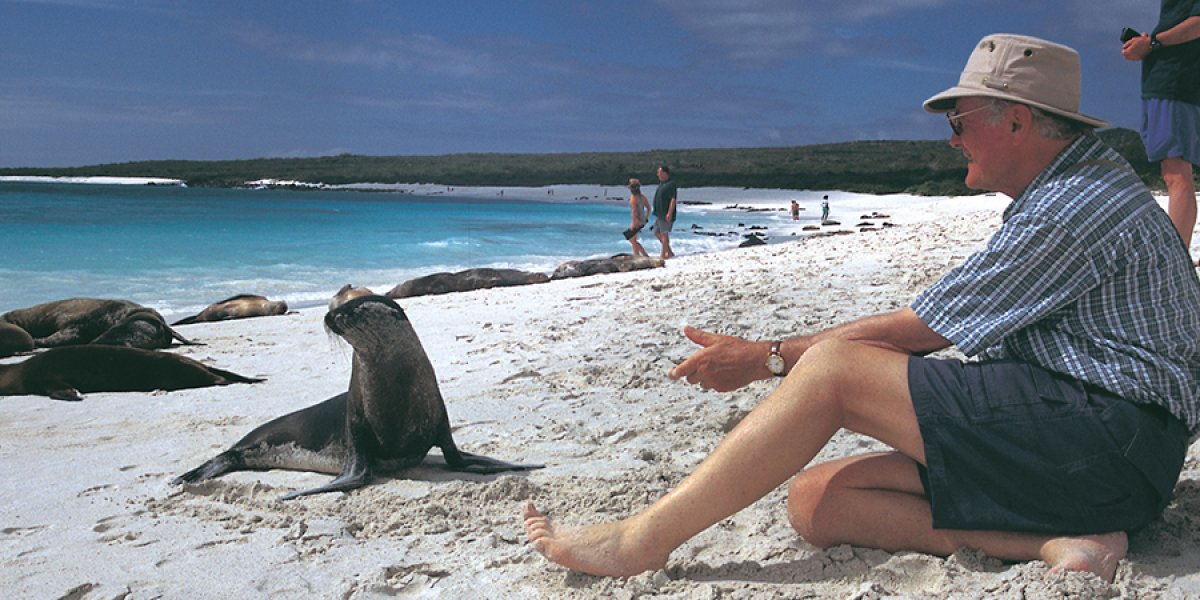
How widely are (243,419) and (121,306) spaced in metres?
5.27

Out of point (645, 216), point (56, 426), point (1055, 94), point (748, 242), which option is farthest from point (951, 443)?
point (748, 242)

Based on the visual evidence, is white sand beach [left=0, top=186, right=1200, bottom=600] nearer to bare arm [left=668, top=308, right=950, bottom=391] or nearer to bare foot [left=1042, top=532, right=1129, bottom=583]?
bare foot [left=1042, top=532, right=1129, bottom=583]

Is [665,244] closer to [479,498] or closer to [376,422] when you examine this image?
[376,422]

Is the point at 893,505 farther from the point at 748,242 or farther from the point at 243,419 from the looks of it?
the point at 748,242

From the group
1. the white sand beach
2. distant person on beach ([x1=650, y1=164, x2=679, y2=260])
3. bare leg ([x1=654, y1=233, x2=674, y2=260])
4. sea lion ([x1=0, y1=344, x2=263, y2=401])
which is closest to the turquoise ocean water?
bare leg ([x1=654, y1=233, x2=674, y2=260])

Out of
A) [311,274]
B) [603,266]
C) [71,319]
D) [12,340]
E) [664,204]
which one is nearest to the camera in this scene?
[12,340]

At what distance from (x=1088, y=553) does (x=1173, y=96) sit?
3.82m

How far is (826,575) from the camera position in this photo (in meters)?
2.43

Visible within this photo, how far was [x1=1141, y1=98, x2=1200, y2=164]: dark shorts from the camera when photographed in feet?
16.3

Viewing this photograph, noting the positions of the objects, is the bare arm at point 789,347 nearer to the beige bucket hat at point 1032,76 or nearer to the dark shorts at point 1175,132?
the beige bucket hat at point 1032,76

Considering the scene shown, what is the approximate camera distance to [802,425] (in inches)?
89.0

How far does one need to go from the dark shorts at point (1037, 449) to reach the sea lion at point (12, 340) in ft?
27.4

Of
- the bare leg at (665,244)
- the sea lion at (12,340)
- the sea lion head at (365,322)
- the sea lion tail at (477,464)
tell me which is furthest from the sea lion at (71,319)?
the bare leg at (665,244)

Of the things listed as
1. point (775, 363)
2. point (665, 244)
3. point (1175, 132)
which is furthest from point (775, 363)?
point (665, 244)
